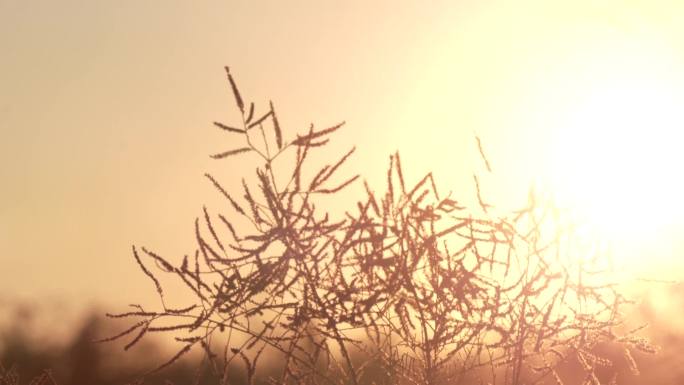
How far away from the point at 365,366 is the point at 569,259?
1.45 meters

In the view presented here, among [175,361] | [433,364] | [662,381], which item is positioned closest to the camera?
[175,361]

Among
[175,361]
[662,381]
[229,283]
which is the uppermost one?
[662,381]

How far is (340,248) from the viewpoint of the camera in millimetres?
7961

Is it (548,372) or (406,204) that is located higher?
(406,204)

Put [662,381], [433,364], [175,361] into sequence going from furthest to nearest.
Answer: [662,381] < [433,364] < [175,361]

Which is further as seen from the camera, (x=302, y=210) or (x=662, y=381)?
(x=662, y=381)

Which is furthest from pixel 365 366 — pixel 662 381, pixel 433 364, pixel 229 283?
pixel 662 381

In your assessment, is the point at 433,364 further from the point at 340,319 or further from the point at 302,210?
the point at 302,210

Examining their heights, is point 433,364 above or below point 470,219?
below

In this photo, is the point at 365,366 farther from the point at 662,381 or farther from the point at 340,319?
the point at 662,381

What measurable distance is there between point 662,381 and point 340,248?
8550 mm

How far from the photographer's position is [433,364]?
8250 millimetres

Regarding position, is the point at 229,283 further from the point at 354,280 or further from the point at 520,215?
the point at 520,215

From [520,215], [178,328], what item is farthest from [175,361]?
[520,215]
